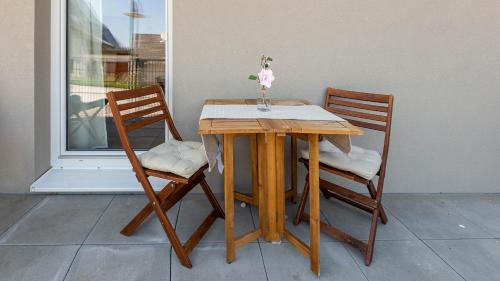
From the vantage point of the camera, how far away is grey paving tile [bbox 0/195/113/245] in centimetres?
231

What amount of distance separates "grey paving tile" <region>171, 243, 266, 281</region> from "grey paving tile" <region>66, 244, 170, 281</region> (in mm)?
85

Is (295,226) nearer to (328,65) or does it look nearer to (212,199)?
(212,199)

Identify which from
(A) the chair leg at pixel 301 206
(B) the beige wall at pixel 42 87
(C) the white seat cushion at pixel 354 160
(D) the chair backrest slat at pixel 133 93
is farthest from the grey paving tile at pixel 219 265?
(B) the beige wall at pixel 42 87

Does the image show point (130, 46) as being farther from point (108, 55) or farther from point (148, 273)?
point (148, 273)

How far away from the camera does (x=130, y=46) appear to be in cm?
320

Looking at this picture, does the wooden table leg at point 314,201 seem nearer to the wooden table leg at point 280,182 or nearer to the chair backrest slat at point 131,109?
the wooden table leg at point 280,182

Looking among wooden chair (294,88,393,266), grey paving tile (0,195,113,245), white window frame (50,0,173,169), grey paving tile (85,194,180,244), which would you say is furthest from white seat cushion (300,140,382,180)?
grey paving tile (0,195,113,245)

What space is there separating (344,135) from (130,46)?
204 cm

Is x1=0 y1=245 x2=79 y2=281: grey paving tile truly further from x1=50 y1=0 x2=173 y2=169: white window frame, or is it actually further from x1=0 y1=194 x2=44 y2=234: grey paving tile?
x1=50 y1=0 x2=173 y2=169: white window frame

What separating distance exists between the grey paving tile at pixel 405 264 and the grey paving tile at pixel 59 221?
1.70 meters

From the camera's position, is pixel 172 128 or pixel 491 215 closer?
pixel 172 128

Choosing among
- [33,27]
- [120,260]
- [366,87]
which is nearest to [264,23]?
[366,87]

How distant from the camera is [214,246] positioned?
2307mm

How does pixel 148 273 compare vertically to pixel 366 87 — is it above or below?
below
